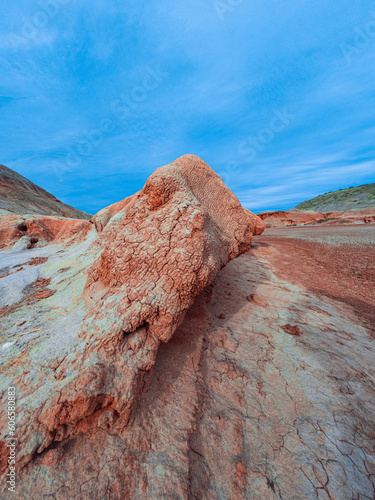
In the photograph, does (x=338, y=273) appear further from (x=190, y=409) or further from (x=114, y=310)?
(x=114, y=310)

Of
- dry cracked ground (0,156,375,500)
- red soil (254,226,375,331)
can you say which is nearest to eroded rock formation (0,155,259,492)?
dry cracked ground (0,156,375,500)

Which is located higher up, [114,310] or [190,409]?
[114,310]

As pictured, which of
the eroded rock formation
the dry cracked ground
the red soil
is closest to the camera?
the dry cracked ground

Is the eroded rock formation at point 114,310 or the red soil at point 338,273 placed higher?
the eroded rock formation at point 114,310

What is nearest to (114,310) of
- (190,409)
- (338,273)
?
(190,409)

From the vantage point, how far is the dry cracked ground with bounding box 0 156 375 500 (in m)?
1.15

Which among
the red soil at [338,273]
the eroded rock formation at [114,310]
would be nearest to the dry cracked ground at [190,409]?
the eroded rock formation at [114,310]

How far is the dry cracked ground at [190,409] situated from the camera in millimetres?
1154

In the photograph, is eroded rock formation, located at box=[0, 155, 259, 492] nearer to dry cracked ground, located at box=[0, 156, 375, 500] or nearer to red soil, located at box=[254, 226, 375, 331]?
dry cracked ground, located at box=[0, 156, 375, 500]

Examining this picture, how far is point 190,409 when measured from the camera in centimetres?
155

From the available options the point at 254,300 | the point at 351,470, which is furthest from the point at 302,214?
the point at 351,470

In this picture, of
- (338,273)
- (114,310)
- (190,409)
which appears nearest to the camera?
(190,409)

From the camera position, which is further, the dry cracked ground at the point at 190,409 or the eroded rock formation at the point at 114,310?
the eroded rock formation at the point at 114,310

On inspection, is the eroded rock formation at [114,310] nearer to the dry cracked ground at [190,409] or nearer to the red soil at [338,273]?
the dry cracked ground at [190,409]
